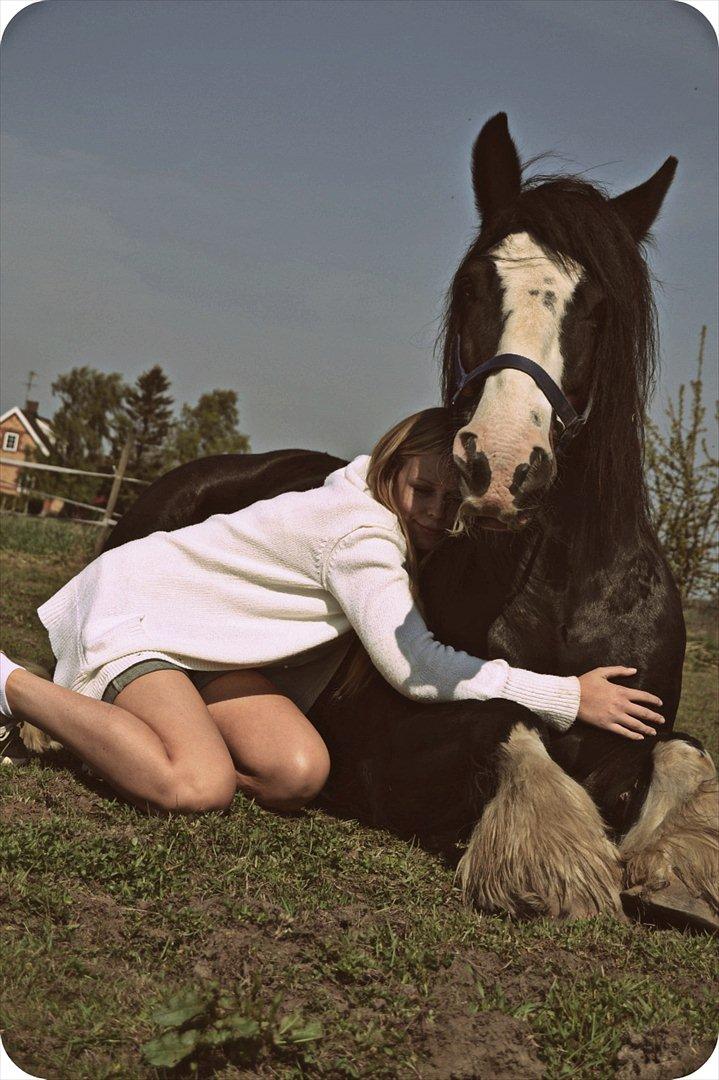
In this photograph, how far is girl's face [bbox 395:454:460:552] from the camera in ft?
10.6

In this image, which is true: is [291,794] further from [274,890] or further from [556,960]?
[556,960]

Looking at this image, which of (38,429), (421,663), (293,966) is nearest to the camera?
(293,966)

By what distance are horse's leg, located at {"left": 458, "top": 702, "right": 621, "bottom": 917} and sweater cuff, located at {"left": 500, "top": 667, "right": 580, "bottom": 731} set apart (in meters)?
0.21

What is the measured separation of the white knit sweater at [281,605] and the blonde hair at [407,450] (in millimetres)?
52

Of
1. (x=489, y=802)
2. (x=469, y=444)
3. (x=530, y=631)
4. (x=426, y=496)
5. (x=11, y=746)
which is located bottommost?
(x=11, y=746)

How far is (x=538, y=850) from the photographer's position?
2604 mm

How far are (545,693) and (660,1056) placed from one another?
1183mm

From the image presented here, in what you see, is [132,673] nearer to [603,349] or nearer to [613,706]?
[613,706]

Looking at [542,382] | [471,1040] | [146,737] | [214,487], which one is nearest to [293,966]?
[471,1040]

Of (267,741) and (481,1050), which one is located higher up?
(267,741)

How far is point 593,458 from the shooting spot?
3.17 meters

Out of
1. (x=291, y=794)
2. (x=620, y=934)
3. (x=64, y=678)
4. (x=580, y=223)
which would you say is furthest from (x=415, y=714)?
(x=580, y=223)

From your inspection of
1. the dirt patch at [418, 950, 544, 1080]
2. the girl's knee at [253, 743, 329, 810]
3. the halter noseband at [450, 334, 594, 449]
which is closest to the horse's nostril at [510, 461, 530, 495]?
the halter noseband at [450, 334, 594, 449]

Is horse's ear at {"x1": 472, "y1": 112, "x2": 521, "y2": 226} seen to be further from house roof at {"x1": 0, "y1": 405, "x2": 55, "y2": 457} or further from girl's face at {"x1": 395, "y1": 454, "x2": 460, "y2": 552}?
house roof at {"x1": 0, "y1": 405, "x2": 55, "y2": 457}
